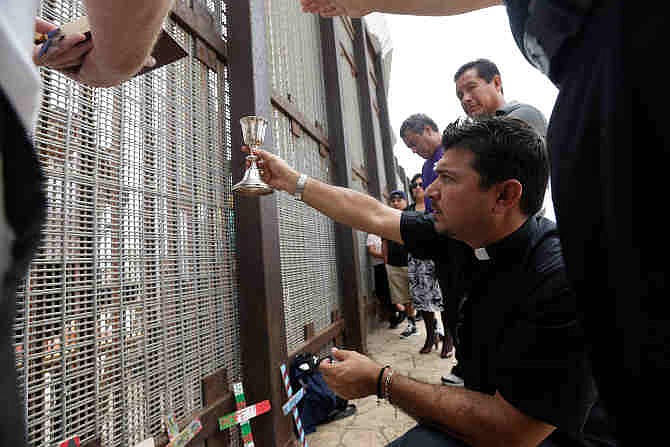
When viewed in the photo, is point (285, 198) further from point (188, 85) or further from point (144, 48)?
point (144, 48)

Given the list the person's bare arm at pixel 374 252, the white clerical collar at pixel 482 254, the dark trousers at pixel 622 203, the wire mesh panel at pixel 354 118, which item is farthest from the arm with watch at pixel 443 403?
the wire mesh panel at pixel 354 118

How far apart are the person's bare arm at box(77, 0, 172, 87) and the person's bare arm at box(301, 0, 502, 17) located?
1.19 ft

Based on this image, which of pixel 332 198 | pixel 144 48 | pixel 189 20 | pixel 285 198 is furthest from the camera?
pixel 285 198

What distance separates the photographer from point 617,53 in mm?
400

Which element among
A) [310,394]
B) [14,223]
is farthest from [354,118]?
[14,223]

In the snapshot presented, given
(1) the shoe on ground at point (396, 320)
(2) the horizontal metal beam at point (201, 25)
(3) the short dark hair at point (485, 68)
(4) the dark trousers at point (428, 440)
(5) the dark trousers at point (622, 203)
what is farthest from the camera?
(1) the shoe on ground at point (396, 320)

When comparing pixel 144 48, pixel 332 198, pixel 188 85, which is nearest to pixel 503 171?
pixel 332 198

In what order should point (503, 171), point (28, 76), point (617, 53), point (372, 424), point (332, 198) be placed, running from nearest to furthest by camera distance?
point (28, 76) → point (617, 53) → point (503, 171) → point (332, 198) → point (372, 424)

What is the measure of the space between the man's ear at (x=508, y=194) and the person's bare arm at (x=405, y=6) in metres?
0.67

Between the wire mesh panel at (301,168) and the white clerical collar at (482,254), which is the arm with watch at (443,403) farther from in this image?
the wire mesh panel at (301,168)

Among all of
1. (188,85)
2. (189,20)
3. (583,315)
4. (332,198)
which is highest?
(189,20)

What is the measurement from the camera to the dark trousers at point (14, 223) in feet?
0.75

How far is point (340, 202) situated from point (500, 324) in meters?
0.99

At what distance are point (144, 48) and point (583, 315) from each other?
840 mm
